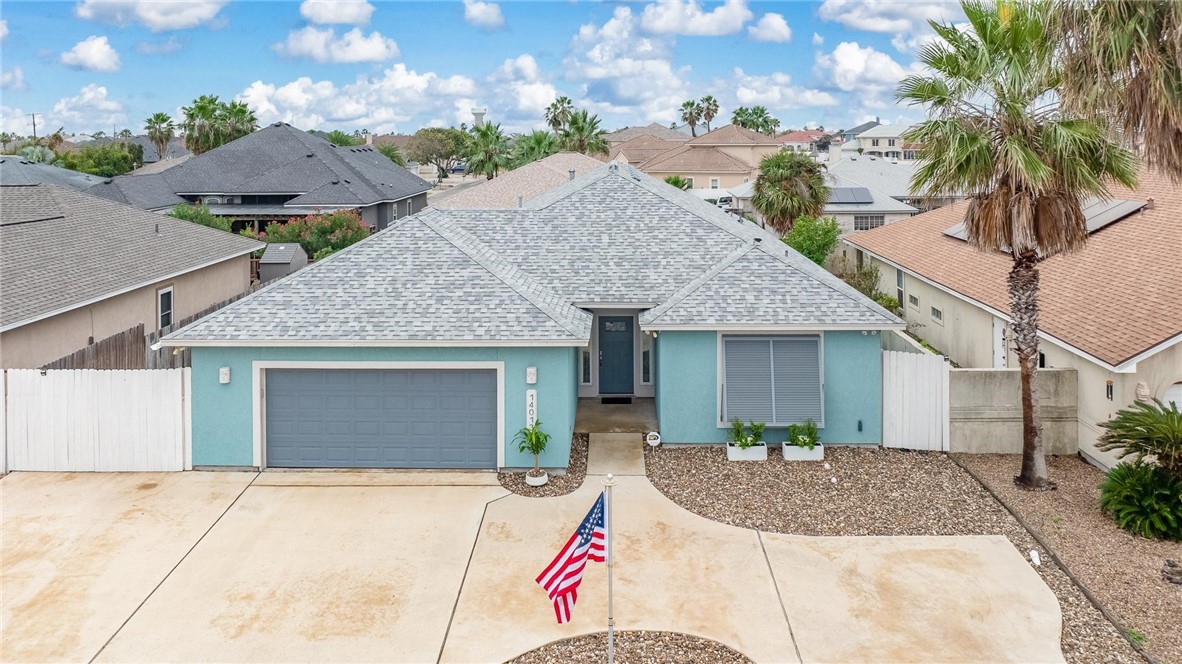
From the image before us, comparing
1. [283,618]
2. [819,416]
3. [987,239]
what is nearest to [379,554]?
[283,618]

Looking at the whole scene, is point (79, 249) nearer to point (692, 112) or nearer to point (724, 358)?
point (724, 358)

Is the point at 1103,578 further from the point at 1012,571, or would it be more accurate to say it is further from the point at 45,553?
the point at 45,553

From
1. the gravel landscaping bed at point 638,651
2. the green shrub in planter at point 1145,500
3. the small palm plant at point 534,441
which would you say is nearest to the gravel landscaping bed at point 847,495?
the green shrub in planter at point 1145,500

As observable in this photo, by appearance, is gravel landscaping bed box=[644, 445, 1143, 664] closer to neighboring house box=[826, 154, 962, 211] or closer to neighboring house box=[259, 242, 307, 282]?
neighboring house box=[259, 242, 307, 282]

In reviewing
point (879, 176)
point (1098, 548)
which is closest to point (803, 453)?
point (1098, 548)

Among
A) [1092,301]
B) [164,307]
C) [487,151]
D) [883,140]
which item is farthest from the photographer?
[883,140]

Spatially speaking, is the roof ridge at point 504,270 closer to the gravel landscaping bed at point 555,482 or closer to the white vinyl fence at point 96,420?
the gravel landscaping bed at point 555,482

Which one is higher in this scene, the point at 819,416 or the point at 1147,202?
the point at 1147,202
